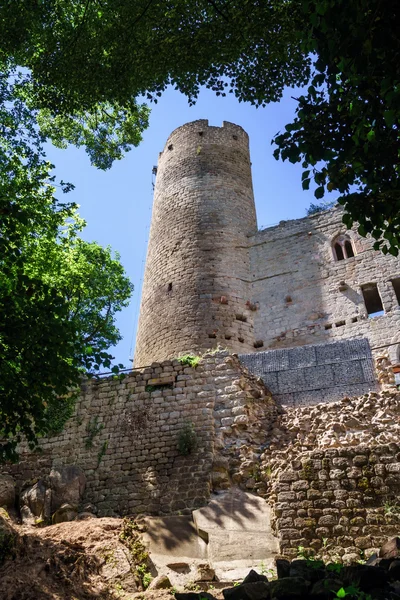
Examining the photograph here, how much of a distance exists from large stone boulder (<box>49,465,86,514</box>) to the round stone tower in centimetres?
664

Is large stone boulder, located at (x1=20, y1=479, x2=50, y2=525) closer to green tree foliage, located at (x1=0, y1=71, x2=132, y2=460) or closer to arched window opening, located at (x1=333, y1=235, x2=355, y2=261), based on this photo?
green tree foliage, located at (x1=0, y1=71, x2=132, y2=460)

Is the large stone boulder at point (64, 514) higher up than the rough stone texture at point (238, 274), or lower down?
lower down

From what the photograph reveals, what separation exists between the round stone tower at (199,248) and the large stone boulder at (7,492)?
7.10m

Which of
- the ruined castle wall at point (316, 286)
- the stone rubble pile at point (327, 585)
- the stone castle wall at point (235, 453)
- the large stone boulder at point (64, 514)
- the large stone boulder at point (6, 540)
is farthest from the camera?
the ruined castle wall at point (316, 286)

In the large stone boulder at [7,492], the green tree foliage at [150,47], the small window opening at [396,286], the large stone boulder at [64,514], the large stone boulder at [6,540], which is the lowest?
the large stone boulder at [6,540]

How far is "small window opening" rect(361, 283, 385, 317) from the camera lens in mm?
15883

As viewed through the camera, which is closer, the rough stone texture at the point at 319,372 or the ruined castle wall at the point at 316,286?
the rough stone texture at the point at 319,372

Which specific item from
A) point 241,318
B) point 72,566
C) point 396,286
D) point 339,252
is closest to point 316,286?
point 339,252

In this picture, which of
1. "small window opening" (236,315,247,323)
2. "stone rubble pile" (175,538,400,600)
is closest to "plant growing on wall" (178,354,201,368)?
"stone rubble pile" (175,538,400,600)

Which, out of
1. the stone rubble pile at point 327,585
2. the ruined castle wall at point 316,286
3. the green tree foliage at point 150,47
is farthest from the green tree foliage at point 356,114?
the ruined castle wall at point 316,286

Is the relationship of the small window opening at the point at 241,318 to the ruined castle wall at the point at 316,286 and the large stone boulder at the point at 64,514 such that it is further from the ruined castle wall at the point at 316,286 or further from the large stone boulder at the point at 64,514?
the large stone boulder at the point at 64,514

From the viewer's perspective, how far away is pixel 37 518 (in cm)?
830

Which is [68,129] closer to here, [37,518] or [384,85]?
[37,518]

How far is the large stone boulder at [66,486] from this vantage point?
8727mm
